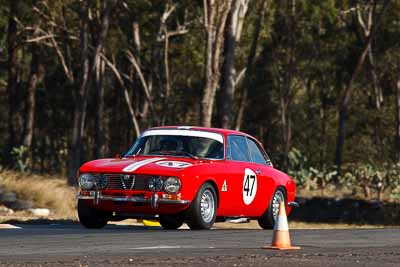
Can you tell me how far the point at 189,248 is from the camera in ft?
43.1

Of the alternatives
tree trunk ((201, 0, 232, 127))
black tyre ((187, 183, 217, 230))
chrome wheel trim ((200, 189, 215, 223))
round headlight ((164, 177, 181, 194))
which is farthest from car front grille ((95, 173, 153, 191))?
tree trunk ((201, 0, 232, 127))

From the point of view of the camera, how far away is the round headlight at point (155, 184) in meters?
16.5

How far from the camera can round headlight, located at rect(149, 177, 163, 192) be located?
16.5m

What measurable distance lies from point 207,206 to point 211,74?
18.3 meters

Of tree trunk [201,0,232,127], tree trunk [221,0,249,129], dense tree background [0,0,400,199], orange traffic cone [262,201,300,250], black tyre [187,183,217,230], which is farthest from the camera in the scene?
dense tree background [0,0,400,199]

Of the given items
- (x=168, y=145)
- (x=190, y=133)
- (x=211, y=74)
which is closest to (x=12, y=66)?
(x=211, y=74)

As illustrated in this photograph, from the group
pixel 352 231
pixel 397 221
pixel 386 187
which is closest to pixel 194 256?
pixel 352 231

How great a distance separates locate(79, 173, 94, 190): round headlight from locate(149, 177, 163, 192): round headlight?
89 centimetres

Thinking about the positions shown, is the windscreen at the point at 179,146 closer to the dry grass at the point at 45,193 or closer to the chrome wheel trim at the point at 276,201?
the chrome wheel trim at the point at 276,201

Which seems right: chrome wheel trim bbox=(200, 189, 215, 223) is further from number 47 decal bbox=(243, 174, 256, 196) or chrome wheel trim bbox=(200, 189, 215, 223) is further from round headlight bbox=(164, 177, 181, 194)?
number 47 decal bbox=(243, 174, 256, 196)

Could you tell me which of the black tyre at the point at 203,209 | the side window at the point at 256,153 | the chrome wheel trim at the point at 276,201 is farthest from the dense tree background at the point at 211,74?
the black tyre at the point at 203,209

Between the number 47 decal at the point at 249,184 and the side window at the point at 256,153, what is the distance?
69 centimetres

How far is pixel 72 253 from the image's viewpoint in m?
12.3

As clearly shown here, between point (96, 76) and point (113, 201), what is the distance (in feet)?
115
